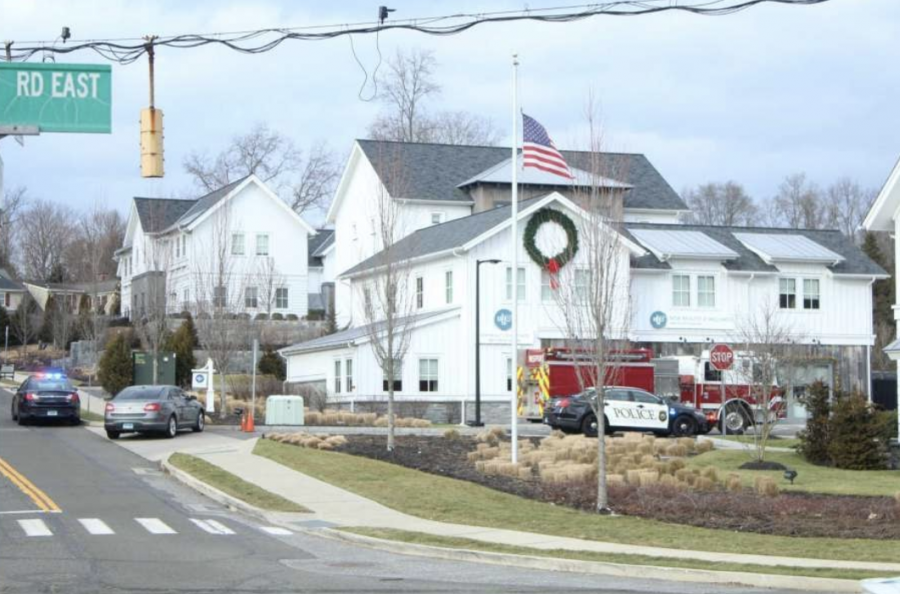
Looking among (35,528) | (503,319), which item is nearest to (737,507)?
(35,528)

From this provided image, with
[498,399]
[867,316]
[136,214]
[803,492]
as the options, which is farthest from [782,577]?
[136,214]

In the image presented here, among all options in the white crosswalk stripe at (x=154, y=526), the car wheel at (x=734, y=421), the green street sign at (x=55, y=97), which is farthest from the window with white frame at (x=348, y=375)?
the green street sign at (x=55, y=97)

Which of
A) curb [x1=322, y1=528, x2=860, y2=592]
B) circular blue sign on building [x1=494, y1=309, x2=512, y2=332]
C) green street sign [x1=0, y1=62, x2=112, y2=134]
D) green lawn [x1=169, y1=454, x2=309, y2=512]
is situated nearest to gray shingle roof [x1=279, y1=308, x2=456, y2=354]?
circular blue sign on building [x1=494, y1=309, x2=512, y2=332]

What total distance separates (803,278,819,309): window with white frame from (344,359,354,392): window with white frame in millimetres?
19057

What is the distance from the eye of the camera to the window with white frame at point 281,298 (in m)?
72.1

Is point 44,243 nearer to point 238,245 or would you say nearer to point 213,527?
point 238,245

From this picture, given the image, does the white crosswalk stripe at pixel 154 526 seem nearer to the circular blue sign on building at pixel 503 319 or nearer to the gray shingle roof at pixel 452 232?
the gray shingle roof at pixel 452 232

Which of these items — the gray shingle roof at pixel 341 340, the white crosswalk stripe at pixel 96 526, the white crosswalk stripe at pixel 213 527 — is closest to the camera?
the white crosswalk stripe at pixel 96 526

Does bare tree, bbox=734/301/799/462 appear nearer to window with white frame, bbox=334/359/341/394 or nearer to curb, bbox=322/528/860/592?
Result: curb, bbox=322/528/860/592

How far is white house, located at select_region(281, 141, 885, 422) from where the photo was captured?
1939 inches

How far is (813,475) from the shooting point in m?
27.1

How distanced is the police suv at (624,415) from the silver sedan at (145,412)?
10.8 metres

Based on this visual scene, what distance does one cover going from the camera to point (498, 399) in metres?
49.1

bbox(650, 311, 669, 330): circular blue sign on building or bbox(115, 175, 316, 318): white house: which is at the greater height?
bbox(115, 175, 316, 318): white house
